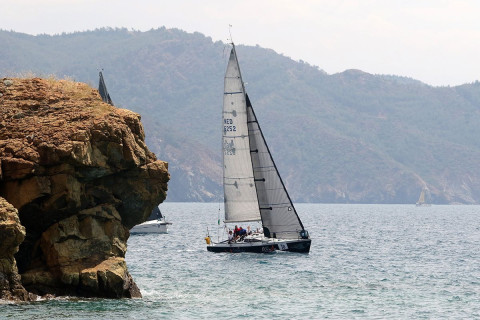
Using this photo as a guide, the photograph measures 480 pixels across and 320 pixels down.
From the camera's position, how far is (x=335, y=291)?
41594mm

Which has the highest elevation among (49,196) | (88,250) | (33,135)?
(33,135)

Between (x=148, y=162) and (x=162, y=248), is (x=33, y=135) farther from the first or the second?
(x=162, y=248)

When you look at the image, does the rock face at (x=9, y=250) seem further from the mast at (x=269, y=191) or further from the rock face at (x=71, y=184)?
the mast at (x=269, y=191)

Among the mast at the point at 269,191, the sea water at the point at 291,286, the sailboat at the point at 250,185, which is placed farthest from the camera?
the mast at the point at 269,191

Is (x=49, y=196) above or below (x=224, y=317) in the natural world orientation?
above

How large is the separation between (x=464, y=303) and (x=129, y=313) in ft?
51.1

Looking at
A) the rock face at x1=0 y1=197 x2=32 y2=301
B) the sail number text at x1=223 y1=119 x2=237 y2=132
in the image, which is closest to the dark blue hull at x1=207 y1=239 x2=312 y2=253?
the sail number text at x1=223 y1=119 x2=237 y2=132

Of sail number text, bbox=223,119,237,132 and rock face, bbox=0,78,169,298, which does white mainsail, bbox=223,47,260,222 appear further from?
rock face, bbox=0,78,169,298

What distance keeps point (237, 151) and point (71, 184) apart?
33.6 metres

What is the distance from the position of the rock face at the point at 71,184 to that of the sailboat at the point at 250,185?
29.1 metres

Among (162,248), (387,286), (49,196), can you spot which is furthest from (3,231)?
(162,248)

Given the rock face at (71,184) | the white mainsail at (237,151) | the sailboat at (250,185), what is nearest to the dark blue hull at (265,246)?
the sailboat at (250,185)

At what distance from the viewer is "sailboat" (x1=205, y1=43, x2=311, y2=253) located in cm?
6300

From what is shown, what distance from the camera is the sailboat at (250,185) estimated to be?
63.0m
